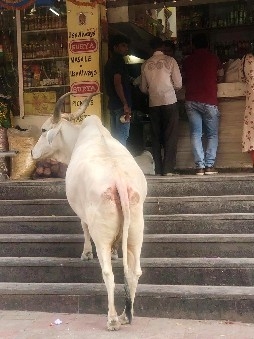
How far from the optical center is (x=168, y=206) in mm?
7227

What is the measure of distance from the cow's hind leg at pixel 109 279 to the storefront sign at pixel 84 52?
450 cm

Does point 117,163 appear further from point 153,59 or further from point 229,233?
point 153,59

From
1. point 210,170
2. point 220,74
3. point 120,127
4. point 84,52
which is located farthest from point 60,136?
point 220,74

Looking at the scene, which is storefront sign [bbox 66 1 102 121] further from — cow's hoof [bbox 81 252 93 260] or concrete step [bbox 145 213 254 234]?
cow's hoof [bbox 81 252 93 260]

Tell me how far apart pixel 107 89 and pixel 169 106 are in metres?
0.98

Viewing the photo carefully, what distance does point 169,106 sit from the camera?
869 cm

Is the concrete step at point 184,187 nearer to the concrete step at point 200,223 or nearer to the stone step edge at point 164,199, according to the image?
the stone step edge at point 164,199

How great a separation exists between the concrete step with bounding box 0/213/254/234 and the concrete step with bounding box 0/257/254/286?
0.68 m

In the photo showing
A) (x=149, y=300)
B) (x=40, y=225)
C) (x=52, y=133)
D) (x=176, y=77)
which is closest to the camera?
(x=149, y=300)

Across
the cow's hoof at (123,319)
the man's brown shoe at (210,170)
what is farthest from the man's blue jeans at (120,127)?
the cow's hoof at (123,319)

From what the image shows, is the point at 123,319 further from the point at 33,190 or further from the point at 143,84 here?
the point at 143,84

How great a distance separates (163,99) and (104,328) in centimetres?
416

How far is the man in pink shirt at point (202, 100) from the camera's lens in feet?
28.6

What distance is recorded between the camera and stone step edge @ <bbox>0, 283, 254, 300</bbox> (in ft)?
18.0
